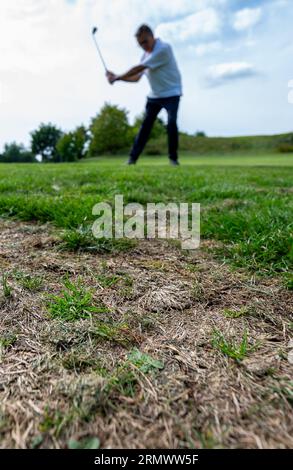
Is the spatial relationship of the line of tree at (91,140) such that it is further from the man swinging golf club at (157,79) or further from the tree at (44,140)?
the man swinging golf club at (157,79)

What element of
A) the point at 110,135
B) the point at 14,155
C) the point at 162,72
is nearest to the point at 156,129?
the point at 110,135

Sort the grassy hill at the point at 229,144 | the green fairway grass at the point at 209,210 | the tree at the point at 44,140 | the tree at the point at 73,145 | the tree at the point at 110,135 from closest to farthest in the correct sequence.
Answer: the green fairway grass at the point at 209,210
the grassy hill at the point at 229,144
the tree at the point at 110,135
the tree at the point at 73,145
the tree at the point at 44,140

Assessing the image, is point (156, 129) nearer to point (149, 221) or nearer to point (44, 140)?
point (44, 140)

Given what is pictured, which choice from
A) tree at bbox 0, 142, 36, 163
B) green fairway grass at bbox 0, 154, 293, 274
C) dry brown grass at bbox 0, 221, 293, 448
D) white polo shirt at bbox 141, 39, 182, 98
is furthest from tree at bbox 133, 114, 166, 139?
dry brown grass at bbox 0, 221, 293, 448

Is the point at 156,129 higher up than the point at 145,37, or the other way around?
the point at 156,129

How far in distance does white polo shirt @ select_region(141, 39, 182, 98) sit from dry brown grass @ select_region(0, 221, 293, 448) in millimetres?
7270

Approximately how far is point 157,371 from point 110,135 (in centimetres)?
4043

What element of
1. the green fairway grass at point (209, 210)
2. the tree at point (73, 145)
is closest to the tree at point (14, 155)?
the tree at point (73, 145)

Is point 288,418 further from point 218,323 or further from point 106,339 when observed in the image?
point 106,339

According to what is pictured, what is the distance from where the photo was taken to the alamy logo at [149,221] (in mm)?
2170

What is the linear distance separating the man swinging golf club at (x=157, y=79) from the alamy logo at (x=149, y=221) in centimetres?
522

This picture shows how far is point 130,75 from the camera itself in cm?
795
